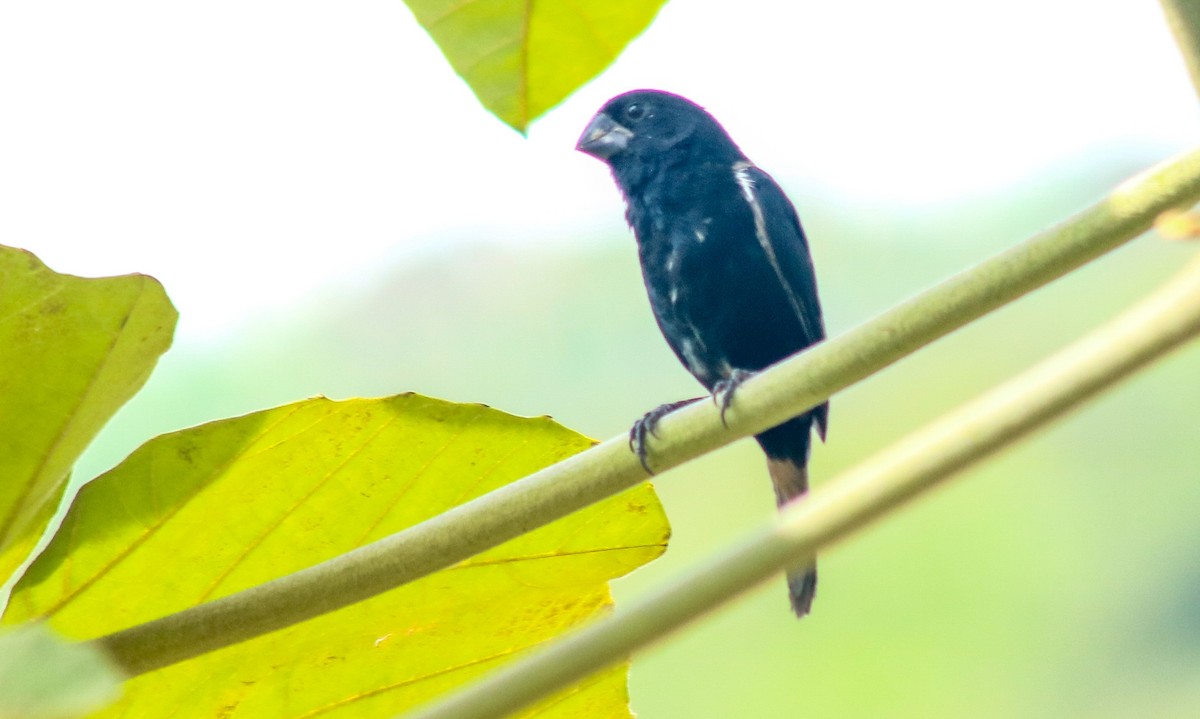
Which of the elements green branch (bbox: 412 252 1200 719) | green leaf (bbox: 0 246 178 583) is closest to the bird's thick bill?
green leaf (bbox: 0 246 178 583)

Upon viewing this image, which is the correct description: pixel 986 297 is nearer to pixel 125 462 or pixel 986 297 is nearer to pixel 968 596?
pixel 125 462

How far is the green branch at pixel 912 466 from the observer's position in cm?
60

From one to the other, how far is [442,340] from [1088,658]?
775 cm

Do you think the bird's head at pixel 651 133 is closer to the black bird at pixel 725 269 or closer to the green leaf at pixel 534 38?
the black bird at pixel 725 269

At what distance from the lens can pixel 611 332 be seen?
36.6 ft

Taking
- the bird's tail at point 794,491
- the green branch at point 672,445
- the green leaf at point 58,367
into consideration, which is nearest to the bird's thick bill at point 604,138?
the bird's tail at point 794,491

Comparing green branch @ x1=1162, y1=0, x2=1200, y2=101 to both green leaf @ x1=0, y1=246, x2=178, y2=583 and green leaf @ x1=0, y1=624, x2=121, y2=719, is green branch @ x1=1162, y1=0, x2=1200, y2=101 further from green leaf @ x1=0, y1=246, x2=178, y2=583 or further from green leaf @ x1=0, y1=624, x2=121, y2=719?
green leaf @ x1=0, y1=246, x2=178, y2=583

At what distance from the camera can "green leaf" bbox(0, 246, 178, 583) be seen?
1.11 meters

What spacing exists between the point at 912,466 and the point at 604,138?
3003 millimetres

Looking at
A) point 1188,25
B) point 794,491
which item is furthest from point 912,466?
point 794,491

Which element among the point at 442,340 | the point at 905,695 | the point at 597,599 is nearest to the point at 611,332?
the point at 442,340

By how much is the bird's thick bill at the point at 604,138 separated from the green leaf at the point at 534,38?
221cm

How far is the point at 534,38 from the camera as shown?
128 centimetres

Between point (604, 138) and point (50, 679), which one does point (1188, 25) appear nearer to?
point (50, 679)
